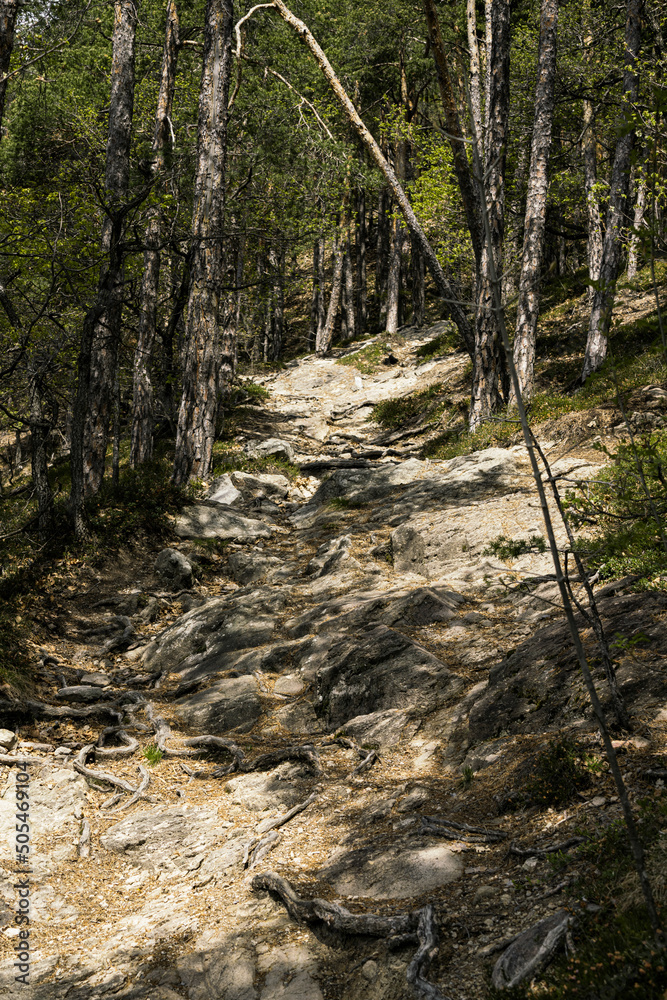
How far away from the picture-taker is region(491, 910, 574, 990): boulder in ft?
8.07

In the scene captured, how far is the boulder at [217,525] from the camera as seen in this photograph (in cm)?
1040

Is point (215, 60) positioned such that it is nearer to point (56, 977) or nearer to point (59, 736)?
point (59, 736)

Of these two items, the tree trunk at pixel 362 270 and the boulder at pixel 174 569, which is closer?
the boulder at pixel 174 569

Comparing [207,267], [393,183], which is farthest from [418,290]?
[207,267]

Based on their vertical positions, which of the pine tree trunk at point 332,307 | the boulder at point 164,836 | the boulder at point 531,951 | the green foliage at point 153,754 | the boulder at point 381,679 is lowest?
the green foliage at point 153,754

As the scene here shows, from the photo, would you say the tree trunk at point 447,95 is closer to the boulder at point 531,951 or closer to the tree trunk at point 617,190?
the tree trunk at point 617,190

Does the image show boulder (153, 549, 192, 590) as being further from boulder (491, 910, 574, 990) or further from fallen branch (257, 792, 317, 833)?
boulder (491, 910, 574, 990)

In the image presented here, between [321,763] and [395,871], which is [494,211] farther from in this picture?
[395,871]

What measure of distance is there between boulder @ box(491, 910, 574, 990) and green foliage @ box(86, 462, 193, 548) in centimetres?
789

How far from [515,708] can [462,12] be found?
84.8 feet

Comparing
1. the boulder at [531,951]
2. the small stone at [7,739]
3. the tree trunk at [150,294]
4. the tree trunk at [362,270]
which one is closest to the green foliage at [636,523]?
the boulder at [531,951]

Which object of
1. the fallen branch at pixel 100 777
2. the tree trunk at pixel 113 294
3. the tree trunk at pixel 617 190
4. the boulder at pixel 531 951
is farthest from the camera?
the tree trunk at pixel 617 190

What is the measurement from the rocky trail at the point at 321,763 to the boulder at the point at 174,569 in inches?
1.3

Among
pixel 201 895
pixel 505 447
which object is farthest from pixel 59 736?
pixel 505 447
